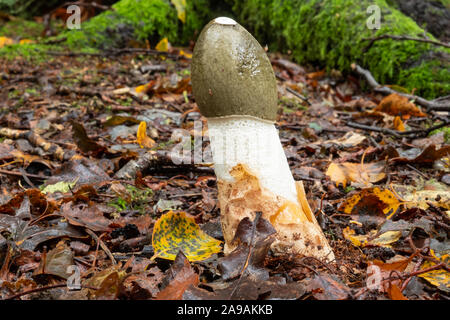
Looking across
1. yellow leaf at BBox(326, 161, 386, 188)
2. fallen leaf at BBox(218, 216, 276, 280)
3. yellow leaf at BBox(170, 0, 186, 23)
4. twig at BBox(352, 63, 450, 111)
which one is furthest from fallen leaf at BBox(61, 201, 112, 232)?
yellow leaf at BBox(170, 0, 186, 23)

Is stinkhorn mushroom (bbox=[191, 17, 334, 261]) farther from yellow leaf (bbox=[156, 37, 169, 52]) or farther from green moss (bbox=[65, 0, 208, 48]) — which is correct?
green moss (bbox=[65, 0, 208, 48])


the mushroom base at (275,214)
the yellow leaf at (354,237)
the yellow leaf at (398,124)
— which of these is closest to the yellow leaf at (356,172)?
the yellow leaf at (354,237)

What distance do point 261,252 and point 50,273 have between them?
3.08ft

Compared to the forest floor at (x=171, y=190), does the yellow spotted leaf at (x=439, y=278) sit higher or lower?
higher

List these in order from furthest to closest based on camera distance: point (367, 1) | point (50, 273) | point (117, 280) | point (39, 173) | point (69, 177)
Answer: point (367, 1)
point (39, 173)
point (69, 177)
point (50, 273)
point (117, 280)

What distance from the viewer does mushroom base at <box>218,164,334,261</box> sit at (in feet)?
6.52

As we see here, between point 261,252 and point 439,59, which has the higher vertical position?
point 439,59

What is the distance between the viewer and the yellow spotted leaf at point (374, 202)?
8.00 feet

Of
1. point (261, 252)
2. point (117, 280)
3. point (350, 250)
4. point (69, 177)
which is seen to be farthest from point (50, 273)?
point (350, 250)

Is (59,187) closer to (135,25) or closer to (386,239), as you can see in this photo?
(386,239)

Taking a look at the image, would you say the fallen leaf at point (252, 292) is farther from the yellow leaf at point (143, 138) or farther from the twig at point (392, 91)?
the twig at point (392, 91)

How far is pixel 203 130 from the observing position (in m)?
3.91

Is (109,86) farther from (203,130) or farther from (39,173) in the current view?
(39,173)
